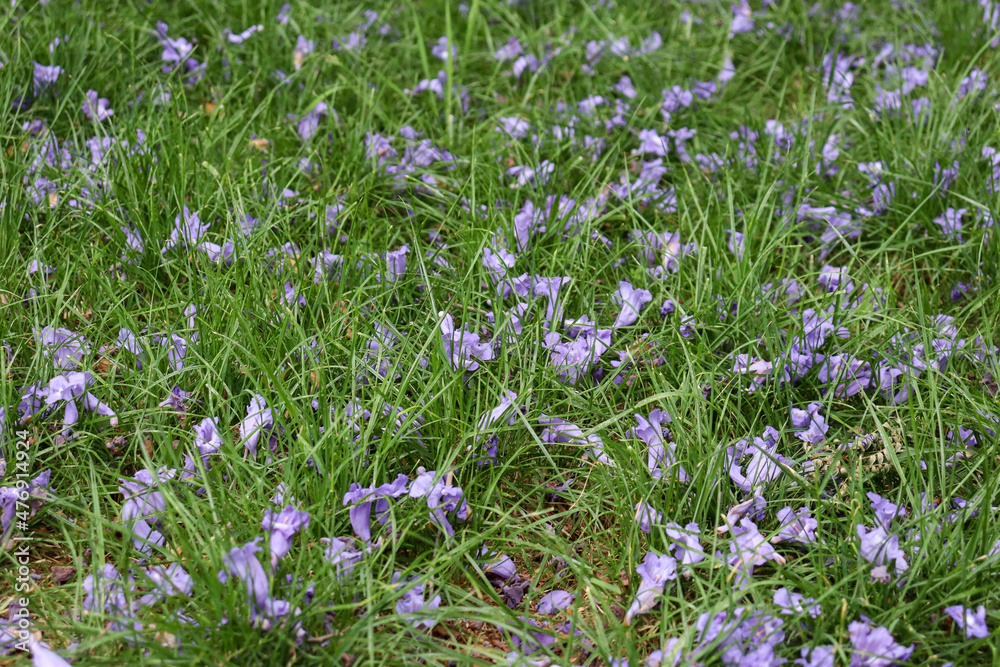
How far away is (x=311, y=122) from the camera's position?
335 centimetres

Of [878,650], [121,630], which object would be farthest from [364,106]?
[878,650]

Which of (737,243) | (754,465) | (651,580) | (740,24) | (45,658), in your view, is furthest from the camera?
(740,24)

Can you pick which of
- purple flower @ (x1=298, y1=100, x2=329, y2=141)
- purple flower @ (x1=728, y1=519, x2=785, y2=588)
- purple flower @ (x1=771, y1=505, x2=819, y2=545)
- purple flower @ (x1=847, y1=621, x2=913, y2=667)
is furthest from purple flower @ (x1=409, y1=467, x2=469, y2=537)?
purple flower @ (x1=298, y1=100, x2=329, y2=141)

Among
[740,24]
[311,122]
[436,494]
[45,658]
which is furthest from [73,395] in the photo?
[740,24]

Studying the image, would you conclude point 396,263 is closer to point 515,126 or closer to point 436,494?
point 436,494

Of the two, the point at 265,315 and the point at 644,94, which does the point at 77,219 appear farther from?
the point at 644,94

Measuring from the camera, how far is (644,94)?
3617 mm

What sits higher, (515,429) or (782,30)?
(782,30)

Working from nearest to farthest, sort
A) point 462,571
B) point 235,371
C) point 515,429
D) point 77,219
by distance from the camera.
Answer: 1. point 462,571
2. point 515,429
3. point 235,371
4. point 77,219

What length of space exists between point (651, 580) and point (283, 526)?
81cm

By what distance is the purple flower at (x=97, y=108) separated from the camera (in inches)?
129

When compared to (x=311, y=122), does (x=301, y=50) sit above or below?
above

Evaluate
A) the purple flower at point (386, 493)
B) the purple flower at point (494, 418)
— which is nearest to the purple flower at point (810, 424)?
the purple flower at point (494, 418)

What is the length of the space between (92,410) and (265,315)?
503 millimetres
